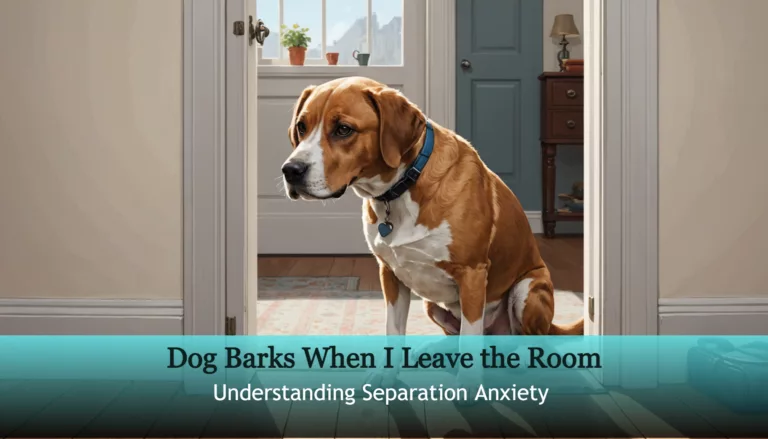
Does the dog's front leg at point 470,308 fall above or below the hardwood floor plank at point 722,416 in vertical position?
above

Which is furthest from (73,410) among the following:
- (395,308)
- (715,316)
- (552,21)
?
(552,21)

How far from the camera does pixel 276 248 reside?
438 centimetres

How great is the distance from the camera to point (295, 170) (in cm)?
162

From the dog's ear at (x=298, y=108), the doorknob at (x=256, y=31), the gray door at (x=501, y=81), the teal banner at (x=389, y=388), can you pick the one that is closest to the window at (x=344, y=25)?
the gray door at (x=501, y=81)

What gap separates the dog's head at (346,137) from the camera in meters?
1.62

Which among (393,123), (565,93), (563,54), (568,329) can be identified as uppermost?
(563,54)

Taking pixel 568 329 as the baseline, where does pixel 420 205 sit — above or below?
above

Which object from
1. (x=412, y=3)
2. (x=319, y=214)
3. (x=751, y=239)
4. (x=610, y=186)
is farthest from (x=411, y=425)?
(x=412, y=3)

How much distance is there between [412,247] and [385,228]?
76mm

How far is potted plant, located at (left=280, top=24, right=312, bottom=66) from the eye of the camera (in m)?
4.39

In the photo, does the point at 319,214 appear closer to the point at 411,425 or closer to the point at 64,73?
the point at 64,73

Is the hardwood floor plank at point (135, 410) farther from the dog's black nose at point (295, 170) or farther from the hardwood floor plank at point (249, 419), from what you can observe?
the dog's black nose at point (295, 170)

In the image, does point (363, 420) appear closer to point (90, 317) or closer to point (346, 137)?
point (346, 137)

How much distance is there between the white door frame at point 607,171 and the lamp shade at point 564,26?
9.78 ft
